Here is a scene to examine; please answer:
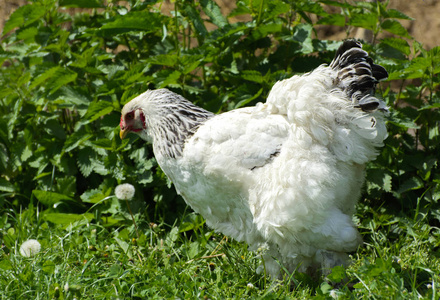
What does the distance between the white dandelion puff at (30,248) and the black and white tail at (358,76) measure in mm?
2051

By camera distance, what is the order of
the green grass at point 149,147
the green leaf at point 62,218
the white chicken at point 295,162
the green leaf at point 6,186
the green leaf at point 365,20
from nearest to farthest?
the white chicken at point 295,162
the green grass at point 149,147
the green leaf at point 365,20
the green leaf at point 62,218
the green leaf at point 6,186

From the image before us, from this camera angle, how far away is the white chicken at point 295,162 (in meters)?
2.70

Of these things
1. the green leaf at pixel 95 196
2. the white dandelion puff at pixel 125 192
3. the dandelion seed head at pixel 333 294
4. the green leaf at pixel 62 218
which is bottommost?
the green leaf at pixel 62 218

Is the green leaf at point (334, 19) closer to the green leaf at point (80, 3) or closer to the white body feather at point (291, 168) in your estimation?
the white body feather at point (291, 168)

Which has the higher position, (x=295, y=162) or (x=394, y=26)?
(x=394, y=26)

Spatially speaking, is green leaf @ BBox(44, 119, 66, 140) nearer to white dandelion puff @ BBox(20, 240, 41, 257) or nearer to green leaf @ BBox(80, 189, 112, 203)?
green leaf @ BBox(80, 189, 112, 203)

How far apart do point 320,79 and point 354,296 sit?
3.82 feet

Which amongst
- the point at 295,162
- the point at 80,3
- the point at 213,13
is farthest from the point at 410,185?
the point at 80,3

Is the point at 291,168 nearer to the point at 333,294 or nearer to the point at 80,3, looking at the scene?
the point at 333,294

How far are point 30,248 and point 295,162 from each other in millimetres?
1713

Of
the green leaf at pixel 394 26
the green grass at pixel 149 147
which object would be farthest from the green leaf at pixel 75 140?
the green leaf at pixel 394 26

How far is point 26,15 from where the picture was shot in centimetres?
381

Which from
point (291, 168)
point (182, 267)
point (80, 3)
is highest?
point (80, 3)

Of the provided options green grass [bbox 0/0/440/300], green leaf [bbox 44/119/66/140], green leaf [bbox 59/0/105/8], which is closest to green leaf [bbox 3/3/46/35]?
green grass [bbox 0/0/440/300]
